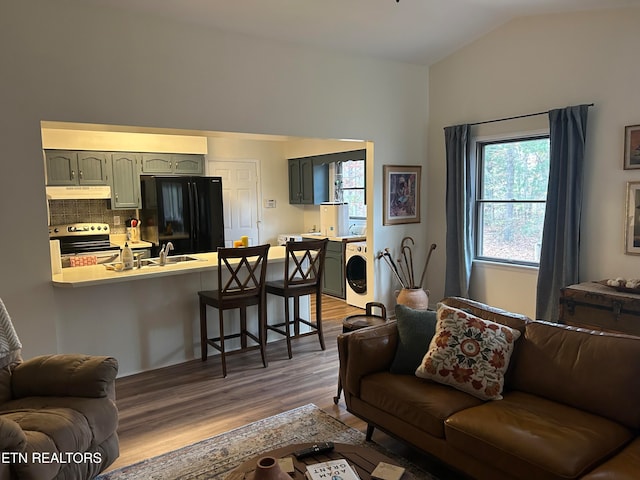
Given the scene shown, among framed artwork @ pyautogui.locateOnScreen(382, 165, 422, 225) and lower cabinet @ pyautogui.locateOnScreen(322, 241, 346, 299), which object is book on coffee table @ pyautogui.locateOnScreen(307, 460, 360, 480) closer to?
framed artwork @ pyautogui.locateOnScreen(382, 165, 422, 225)

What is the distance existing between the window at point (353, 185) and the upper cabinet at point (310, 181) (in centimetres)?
25

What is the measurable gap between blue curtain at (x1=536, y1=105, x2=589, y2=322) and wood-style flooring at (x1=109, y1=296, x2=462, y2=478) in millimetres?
2166

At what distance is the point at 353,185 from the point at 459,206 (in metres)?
2.03

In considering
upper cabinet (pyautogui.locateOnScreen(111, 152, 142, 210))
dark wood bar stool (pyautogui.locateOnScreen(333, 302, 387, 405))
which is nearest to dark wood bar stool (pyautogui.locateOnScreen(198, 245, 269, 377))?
dark wood bar stool (pyautogui.locateOnScreen(333, 302, 387, 405))

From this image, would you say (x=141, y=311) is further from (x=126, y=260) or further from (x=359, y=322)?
(x=359, y=322)

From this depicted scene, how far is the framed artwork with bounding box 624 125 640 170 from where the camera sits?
12.6 ft

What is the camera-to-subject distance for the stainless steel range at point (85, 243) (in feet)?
17.9

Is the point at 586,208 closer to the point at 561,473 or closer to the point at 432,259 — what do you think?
the point at 432,259

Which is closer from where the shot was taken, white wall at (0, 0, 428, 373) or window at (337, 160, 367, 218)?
white wall at (0, 0, 428, 373)

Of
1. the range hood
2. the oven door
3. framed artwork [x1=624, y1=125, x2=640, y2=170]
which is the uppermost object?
framed artwork [x1=624, y1=125, x2=640, y2=170]

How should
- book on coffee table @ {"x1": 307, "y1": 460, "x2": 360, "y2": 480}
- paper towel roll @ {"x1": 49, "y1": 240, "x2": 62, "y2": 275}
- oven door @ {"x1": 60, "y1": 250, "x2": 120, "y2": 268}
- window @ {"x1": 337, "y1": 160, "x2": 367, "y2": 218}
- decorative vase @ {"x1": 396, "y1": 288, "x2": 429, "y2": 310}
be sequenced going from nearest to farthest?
book on coffee table @ {"x1": 307, "y1": 460, "x2": 360, "y2": 480} → paper towel roll @ {"x1": 49, "y1": 240, "x2": 62, "y2": 275} → decorative vase @ {"x1": 396, "y1": 288, "x2": 429, "y2": 310} → oven door @ {"x1": 60, "y1": 250, "x2": 120, "y2": 268} → window @ {"x1": 337, "y1": 160, "x2": 367, "y2": 218}

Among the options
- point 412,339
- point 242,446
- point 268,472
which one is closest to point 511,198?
point 412,339

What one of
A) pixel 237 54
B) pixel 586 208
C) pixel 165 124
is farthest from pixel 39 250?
pixel 586 208

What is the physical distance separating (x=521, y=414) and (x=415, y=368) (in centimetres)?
63
